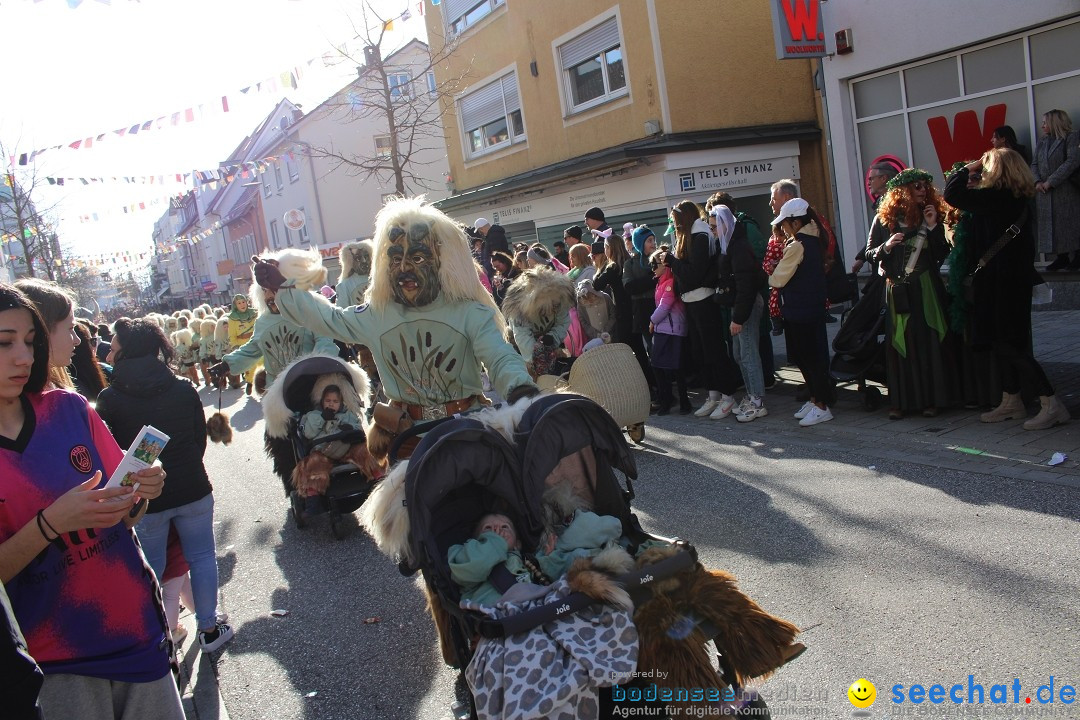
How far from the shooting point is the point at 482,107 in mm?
20641

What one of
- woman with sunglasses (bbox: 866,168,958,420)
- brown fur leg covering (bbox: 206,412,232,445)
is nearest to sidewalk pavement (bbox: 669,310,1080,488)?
woman with sunglasses (bbox: 866,168,958,420)

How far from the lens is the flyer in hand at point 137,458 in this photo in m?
2.35

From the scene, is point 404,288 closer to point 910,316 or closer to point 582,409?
point 582,409

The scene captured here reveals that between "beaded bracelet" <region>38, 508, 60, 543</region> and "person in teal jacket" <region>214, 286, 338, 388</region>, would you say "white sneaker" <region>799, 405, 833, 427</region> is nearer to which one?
"person in teal jacket" <region>214, 286, 338, 388</region>

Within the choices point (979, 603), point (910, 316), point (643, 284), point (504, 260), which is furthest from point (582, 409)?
point (504, 260)

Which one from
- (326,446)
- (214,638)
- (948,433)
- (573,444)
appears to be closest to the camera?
(573,444)

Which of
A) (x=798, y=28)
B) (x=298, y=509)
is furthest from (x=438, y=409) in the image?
(x=798, y=28)

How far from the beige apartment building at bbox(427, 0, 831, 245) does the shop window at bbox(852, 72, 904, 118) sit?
2.60m

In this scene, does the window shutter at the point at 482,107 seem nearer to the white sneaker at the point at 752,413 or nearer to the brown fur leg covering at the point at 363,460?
the white sneaker at the point at 752,413

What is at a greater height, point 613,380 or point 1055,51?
point 1055,51

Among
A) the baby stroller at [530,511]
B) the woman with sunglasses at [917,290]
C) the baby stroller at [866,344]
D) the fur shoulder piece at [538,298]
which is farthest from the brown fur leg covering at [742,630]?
the baby stroller at [866,344]

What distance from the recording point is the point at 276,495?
8.08 metres

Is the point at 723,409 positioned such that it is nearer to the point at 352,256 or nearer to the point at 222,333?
the point at 352,256

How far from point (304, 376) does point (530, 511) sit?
379 cm
